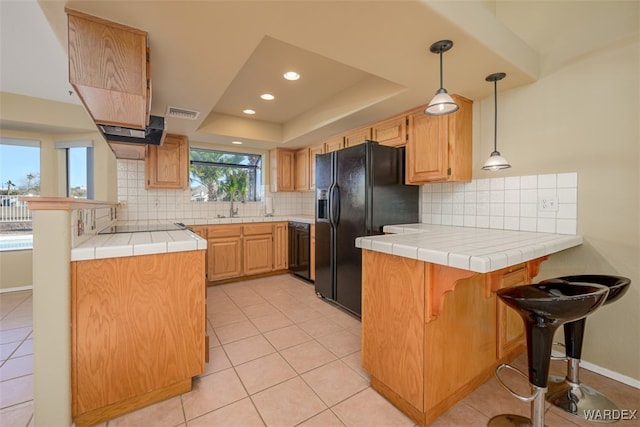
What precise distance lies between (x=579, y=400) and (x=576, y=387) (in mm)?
79

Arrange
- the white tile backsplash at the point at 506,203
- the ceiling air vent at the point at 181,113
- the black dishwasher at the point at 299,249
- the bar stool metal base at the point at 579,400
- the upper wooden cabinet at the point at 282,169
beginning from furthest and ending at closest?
the upper wooden cabinet at the point at 282,169 → the black dishwasher at the point at 299,249 → the ceiling air vent at the point at 181,113 → the white tile backsplash at the point at 506,203 → the bar stool metal base at the point at 579,400

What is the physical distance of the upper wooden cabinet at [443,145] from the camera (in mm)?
2434

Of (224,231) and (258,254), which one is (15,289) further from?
(258,254)

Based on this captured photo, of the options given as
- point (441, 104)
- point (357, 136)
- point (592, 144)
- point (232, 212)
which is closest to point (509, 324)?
point (592, 144)

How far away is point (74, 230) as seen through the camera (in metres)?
1.49

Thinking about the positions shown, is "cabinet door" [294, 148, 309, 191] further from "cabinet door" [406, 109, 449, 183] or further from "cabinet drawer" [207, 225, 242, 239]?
"cabinet door" [406, 109, 449, 183]

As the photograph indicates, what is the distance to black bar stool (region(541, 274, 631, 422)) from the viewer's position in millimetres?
1560

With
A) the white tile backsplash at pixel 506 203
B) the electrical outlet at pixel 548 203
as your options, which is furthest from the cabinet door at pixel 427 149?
the electrical outlet at pixel 548 203

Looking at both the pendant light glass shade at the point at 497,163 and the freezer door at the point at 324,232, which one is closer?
the pendant light glass shade at the point at 497,163

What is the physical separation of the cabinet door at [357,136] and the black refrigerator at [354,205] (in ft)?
1.62

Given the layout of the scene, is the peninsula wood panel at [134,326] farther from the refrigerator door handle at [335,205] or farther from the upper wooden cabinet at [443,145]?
A: the upper wooden cabinet at [443,145]

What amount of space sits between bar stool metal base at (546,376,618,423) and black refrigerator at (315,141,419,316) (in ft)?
4.82

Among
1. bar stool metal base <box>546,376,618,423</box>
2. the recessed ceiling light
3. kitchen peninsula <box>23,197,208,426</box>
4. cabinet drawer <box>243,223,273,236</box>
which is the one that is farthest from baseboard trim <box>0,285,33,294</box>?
bar stool metal base <box>546,376,618,423</box>

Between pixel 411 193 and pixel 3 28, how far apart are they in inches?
142
